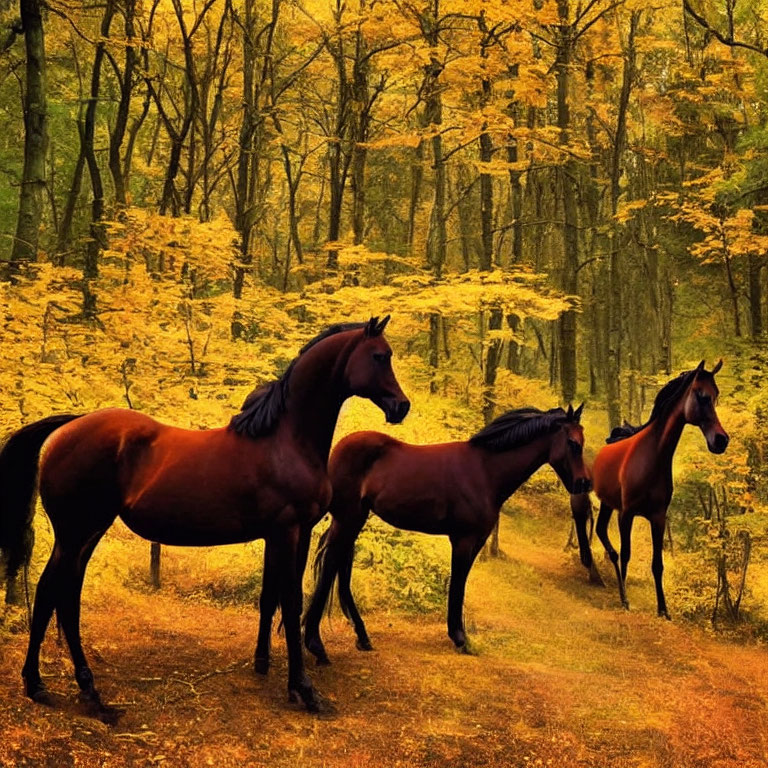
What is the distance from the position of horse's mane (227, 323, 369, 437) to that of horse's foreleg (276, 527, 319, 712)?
2.47ft

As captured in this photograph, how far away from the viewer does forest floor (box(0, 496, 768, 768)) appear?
379cm

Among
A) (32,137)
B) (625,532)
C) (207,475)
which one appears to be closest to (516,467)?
(625,532)

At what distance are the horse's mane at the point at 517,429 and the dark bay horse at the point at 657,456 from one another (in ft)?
4.51

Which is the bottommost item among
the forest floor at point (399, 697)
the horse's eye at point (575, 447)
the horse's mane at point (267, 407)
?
the forest floor at point (399, 697)

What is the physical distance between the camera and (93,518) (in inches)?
173

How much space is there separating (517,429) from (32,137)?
6094mm

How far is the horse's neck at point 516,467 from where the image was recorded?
21.1ft

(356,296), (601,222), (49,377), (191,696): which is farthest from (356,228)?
(191,696)

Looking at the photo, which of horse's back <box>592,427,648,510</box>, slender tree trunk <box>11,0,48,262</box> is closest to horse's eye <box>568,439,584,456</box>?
horse's back <box>592,427,648,510</box>

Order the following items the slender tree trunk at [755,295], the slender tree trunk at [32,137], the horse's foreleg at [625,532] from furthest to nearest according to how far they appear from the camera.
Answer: the slender tree trunk at [755,295] → the horse's foreleg at [625,532] → the slender tree trunk at [32,137]

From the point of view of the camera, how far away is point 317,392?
4.75m

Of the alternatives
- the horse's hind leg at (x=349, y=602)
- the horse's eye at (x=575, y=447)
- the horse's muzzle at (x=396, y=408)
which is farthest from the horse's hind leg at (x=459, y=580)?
the horse's muzzle at (x=396, y=408)

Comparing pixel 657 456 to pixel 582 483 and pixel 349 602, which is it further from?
pixel 349 602

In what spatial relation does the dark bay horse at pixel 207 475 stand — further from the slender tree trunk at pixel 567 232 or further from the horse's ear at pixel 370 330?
the slender tree trunk at pixel 567 232
